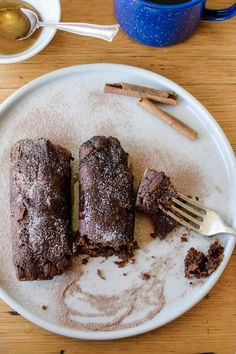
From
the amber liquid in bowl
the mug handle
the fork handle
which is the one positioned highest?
the mug handle

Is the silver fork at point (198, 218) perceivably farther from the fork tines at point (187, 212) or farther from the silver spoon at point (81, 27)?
the silver spoon at point (81, 27)

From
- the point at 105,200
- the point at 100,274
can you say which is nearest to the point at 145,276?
the point at 100,274

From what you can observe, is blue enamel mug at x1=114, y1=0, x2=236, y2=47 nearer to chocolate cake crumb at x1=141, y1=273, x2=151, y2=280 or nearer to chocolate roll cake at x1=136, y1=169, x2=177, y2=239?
chocolate roll cake at x1=136, y1=169, x2=177, y2=239

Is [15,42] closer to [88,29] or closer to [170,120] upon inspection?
[88,29]

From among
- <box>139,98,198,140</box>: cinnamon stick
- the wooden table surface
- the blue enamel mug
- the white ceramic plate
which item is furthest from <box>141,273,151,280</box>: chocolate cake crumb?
the blue enamel mug

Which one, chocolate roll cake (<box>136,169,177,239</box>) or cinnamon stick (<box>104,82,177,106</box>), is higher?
cinnamon stick (<box>104,82,177,106</box>)

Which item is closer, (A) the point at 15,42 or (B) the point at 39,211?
(B) the point at 39,211

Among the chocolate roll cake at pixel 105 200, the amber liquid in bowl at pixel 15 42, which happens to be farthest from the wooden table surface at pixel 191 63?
the chocolate roll cake at pixel 105 200

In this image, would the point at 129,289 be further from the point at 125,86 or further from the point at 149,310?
the point at 125,86
